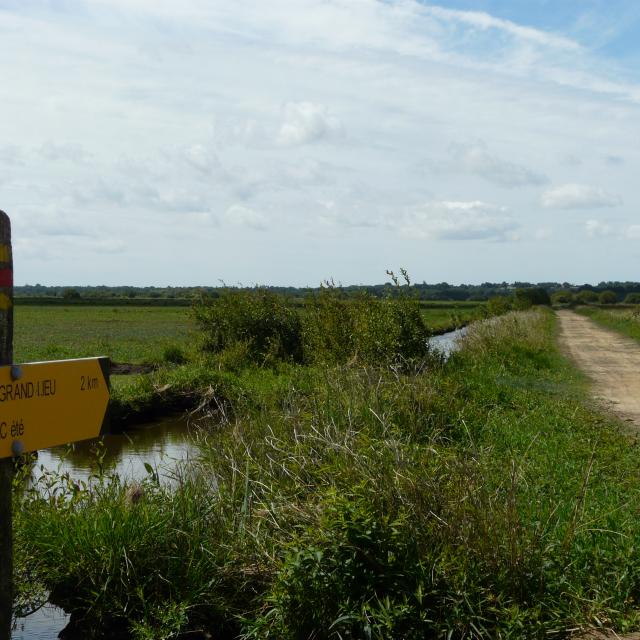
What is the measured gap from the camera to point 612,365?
80.4 ft

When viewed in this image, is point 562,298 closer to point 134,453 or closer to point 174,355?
point 174,355

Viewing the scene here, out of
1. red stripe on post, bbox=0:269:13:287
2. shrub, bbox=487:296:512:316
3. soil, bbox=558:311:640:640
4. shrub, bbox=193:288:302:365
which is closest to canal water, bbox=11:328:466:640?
red stripe on post, bbox=0:269:13:287

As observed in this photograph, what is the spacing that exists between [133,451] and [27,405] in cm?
1043

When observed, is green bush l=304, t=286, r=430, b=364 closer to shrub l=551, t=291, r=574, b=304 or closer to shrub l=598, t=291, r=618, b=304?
shrub l=551, t=291, r=574, b=304

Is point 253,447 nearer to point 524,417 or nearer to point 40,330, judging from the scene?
Result: point 524,417

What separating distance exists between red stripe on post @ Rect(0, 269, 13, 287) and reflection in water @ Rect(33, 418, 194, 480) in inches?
298

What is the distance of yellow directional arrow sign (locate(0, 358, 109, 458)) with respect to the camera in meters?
3.80

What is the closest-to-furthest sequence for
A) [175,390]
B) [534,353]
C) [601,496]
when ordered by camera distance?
[601,496]
[175,390]
[534,353]

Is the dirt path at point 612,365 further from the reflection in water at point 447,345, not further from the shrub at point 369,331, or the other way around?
the shrub at point 369,331

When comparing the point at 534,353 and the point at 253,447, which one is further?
the point at 534,353

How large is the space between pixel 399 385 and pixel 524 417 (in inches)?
102

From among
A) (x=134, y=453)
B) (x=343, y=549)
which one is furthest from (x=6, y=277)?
(x=134, y=453)

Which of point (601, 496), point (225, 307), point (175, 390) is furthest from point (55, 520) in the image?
point (225, 307)

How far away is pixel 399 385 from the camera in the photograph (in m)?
11.1
